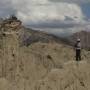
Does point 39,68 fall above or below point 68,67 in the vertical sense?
below

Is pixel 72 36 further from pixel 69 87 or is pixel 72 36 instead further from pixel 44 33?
pixel 69 87

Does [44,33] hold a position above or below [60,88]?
below

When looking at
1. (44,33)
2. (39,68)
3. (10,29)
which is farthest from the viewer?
(44,33)

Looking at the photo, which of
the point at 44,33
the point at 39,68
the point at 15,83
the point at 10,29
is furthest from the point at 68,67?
the point at 44,33

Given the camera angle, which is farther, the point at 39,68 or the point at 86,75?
the point at 39,68

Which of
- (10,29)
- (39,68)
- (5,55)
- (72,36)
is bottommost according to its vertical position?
(72,36)

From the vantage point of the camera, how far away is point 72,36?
6988 inches

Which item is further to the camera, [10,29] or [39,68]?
[39,68]

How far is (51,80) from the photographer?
1468 inches

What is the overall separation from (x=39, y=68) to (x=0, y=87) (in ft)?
42.3

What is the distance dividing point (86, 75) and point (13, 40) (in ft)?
27.1

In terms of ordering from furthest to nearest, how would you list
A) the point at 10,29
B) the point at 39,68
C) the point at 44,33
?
1. the point at 44,33
2. the point at 39,68
3. the point at 10,29

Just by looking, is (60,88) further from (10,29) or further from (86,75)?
(10,29)

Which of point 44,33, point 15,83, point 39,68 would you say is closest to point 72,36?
point 44,33
